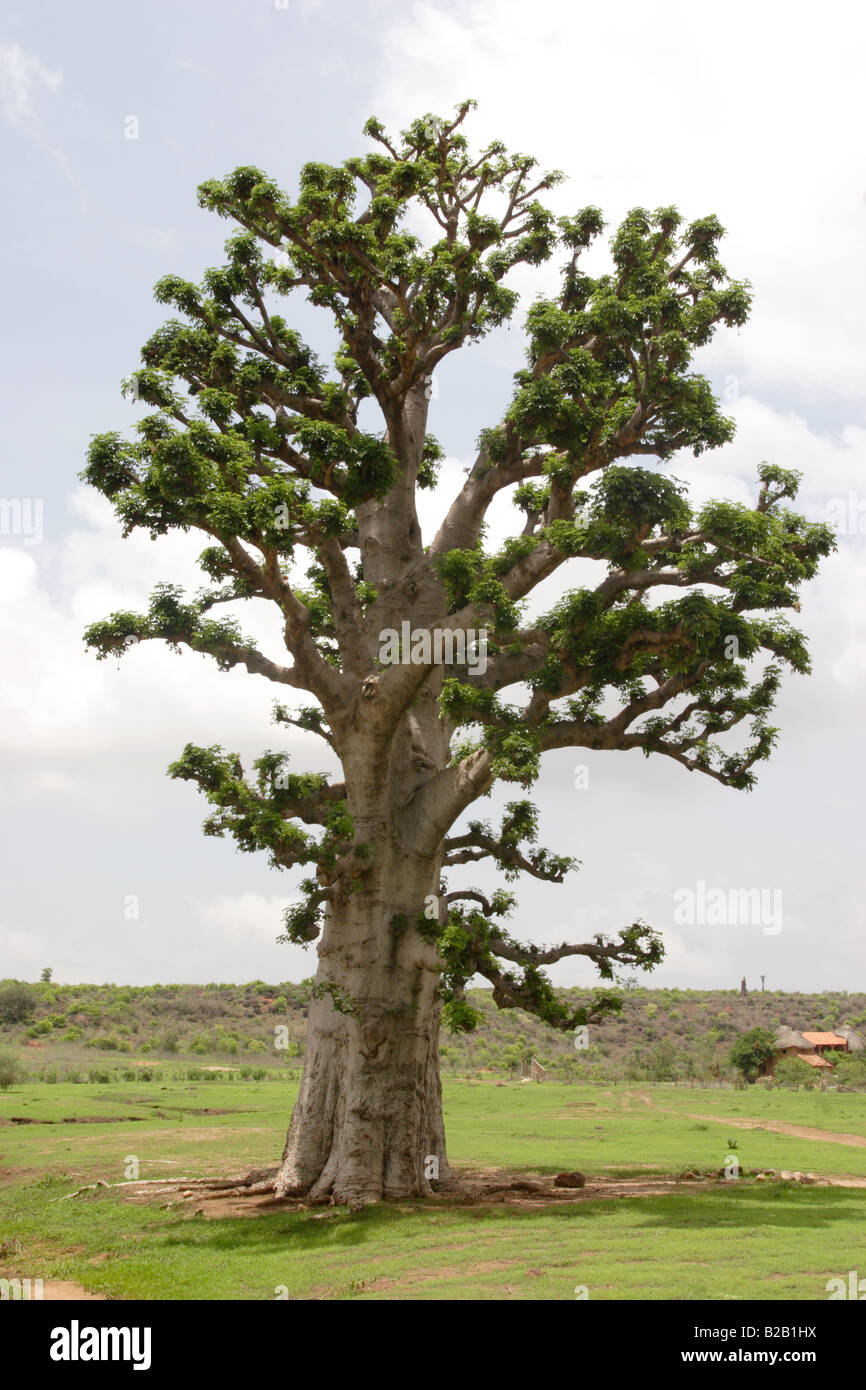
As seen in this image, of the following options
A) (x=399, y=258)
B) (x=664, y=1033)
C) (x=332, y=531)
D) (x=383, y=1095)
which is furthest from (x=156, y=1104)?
(x=664, y=1033)

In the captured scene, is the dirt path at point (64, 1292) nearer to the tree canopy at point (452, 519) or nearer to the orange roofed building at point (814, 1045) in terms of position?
the tree canopy at point (452, 519)

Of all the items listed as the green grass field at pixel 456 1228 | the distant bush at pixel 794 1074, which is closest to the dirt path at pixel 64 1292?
the green grass field at pixel 456 1228

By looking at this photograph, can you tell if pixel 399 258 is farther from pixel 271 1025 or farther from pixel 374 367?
pixel 271 1025

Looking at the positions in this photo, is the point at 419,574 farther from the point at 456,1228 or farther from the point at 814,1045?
the point at 814,1045

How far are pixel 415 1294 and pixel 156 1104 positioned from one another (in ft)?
80.0

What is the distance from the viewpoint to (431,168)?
16.5m

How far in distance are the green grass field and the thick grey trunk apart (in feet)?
2.87

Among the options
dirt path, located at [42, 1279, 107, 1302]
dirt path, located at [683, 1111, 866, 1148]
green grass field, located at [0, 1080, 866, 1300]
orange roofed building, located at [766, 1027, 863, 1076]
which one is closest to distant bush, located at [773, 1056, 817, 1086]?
orange roofed building, located at [766, 1027, 863, 1076]

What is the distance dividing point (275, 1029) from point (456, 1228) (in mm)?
32562

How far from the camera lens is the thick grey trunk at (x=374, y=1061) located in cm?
1525

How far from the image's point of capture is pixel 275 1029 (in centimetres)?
4388

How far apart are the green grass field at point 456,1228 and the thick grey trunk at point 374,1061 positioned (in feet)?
2.87

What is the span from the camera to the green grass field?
32.2 feet

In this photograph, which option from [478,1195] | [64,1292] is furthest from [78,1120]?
[64,1292]
